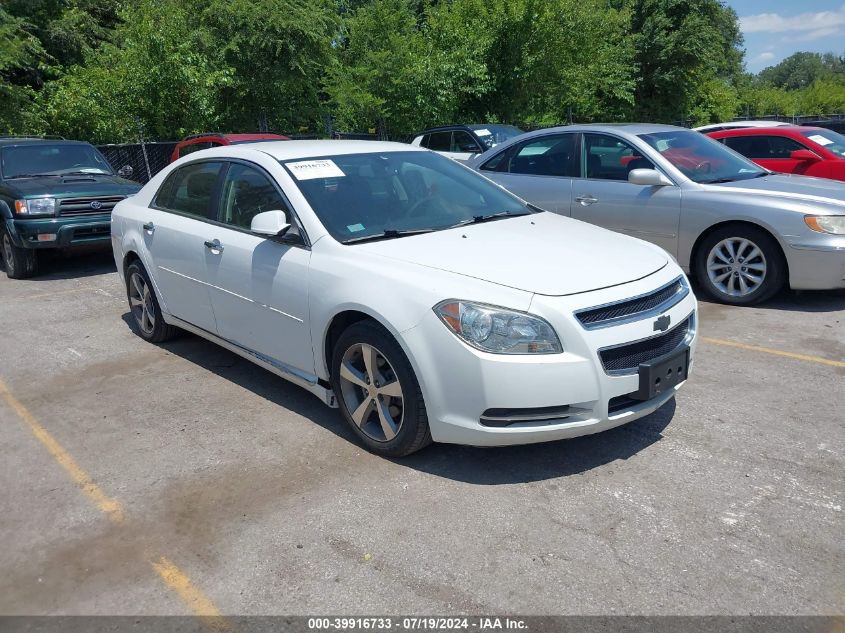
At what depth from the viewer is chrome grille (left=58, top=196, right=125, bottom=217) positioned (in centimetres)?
920

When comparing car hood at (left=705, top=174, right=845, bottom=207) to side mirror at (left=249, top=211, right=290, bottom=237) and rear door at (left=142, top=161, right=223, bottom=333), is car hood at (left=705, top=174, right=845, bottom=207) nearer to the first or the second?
side mirror at (left=249, top=211, right=290, bottom=237)

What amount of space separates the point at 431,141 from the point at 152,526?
13.7 meters

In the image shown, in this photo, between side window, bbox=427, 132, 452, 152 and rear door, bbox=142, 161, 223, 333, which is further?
side window, bbox=427, 132, 452, 152

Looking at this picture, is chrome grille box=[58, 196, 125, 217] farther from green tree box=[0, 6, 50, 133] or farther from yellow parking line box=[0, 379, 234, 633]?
green tree box=[0, 6, 50, 133]

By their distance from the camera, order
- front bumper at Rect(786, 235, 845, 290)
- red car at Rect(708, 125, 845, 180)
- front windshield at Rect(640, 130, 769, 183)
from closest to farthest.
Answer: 1. front bumper at Rect(786, 235, 845, 290)
2. front windshield at Rect(640, 130, 769, 183)
3. red car at Rect(708, 125, 845, 180)

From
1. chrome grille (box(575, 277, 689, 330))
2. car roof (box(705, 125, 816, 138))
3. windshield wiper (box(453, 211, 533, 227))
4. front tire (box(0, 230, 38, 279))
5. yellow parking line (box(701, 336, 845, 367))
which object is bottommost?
yellow parking line (box(701, 336, 845, 367))

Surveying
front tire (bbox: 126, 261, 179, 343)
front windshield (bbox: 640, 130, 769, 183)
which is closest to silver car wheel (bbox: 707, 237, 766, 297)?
front windshield (bbox: 640, 130, 769, 183)

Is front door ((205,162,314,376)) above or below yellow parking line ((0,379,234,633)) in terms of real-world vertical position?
above

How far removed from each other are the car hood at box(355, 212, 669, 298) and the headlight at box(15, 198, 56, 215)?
6.53 m

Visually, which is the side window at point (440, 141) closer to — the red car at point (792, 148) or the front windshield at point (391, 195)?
the red car at point (792, 148)

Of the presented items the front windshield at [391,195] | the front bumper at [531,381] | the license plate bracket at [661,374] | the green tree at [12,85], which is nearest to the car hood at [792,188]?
the front windshield at [391,195]

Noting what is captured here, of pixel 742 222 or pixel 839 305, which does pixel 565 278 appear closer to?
pixel 742 222

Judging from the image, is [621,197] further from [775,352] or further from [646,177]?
[775,352]

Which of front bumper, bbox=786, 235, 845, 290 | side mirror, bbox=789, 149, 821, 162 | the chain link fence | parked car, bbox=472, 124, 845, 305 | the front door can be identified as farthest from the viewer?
the chain link fence
